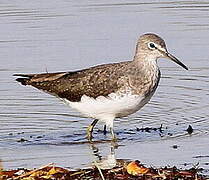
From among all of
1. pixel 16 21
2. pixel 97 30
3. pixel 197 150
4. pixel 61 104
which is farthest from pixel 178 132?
pixel 16 21

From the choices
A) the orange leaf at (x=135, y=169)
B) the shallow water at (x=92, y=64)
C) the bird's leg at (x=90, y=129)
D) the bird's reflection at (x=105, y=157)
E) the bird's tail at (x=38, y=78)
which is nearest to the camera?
the orange leaf at (x=135, y=169)

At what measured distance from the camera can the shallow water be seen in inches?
468

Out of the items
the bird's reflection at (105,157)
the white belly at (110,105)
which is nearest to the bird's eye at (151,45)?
the white belly at (110,105)

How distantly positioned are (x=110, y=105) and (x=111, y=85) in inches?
10.2

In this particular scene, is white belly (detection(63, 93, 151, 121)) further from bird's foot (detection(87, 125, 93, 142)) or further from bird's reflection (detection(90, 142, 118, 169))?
bird's reflection (detection(90, 142, 118, 169))

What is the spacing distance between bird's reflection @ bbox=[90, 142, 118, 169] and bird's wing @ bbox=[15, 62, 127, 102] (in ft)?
2.18

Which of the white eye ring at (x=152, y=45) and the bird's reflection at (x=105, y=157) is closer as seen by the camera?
the bird's reflection at (x=105, y=157)

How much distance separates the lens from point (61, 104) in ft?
47.1

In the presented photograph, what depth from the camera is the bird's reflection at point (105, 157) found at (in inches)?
440

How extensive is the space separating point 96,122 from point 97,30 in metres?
4.72

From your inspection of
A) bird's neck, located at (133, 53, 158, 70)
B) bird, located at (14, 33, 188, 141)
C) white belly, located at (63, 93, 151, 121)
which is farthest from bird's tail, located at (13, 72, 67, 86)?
bird's neck, located at (133, 53, 158, 70)

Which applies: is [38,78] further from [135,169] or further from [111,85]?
Answer: [135,169]

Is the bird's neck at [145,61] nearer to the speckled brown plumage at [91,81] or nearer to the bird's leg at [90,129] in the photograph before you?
the speckled brown plumage at [91,81]

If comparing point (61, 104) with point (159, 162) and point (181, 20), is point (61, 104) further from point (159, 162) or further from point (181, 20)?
point (181, 20)
